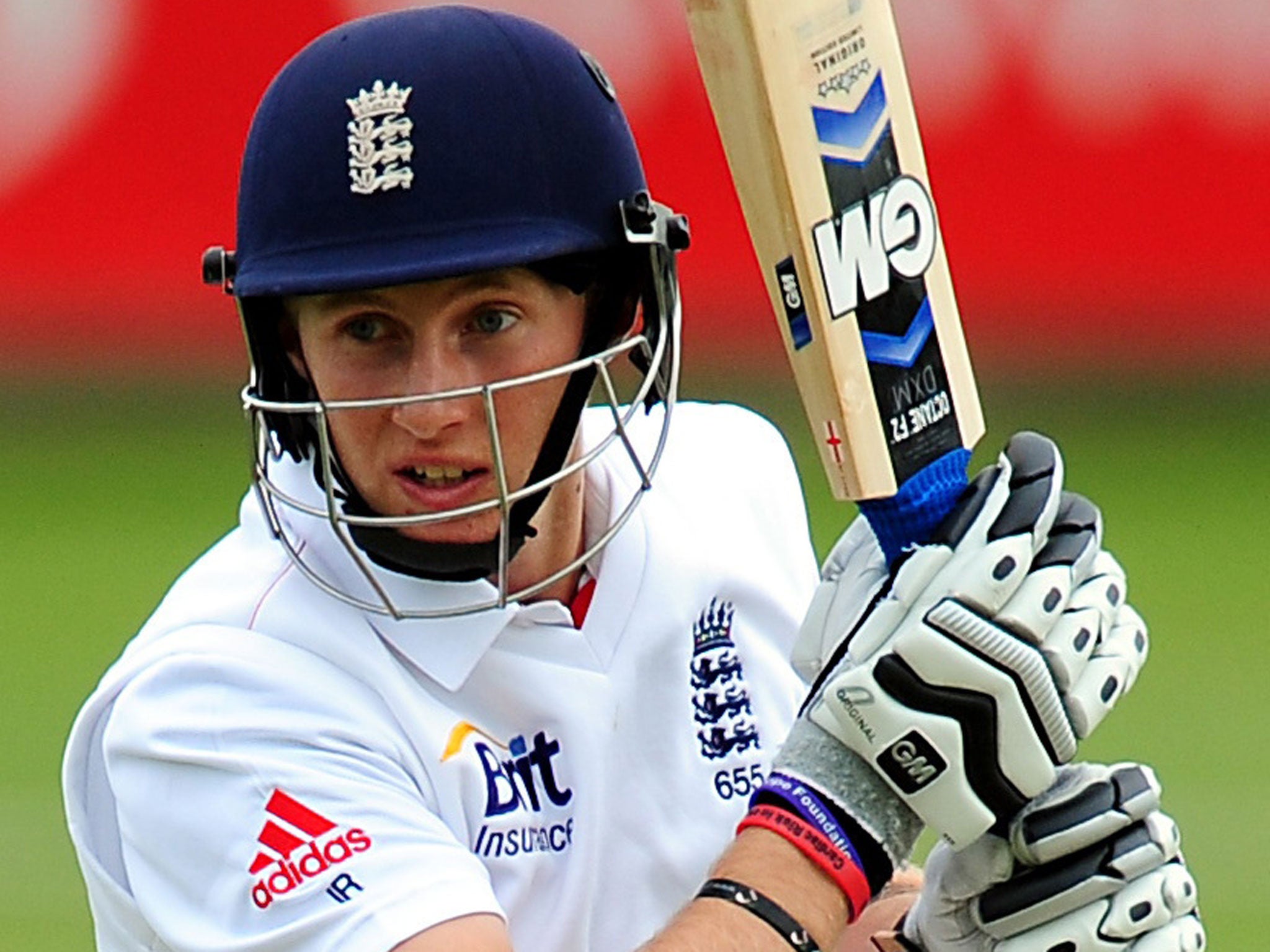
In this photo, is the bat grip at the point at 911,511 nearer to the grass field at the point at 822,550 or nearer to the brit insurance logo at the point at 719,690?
the brit insurance logo at the point at 719,690

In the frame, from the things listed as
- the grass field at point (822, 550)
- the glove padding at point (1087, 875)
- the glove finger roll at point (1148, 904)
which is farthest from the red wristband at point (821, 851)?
the grass field at point (822, 550)

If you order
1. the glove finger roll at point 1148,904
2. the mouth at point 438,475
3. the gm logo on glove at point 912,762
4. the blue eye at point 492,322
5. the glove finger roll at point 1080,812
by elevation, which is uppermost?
the blue eye at point 492,322

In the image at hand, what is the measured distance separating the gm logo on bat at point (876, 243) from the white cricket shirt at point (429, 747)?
474 mm

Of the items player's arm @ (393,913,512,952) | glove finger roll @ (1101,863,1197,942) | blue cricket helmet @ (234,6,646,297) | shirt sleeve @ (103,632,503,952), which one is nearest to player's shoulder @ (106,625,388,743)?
shirt sleeve @ (103,632,503,952)

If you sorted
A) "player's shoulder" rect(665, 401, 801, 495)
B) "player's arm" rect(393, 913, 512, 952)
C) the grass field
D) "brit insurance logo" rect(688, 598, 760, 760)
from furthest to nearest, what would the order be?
the grass field → "player's shoulder" rect(665, 401, 801, 495) → "brit insurance logo" rect(688, 598, 760, 760) → "player's arm" rect(393, 913, 512, 952)

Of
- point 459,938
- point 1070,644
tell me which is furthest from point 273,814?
point 1070,644

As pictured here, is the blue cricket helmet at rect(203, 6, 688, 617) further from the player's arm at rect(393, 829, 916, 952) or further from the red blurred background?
the red blurred background

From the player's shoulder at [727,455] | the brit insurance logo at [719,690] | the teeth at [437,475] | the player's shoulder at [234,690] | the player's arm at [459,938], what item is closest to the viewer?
the player's arm at [459,938]

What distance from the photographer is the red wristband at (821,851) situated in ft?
8.49

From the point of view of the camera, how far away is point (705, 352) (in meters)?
7.95

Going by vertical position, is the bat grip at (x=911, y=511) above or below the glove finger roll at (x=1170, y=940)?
above

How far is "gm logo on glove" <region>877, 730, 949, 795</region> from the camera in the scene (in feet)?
8.38

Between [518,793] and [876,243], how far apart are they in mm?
739

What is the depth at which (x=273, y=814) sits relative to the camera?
253cm
